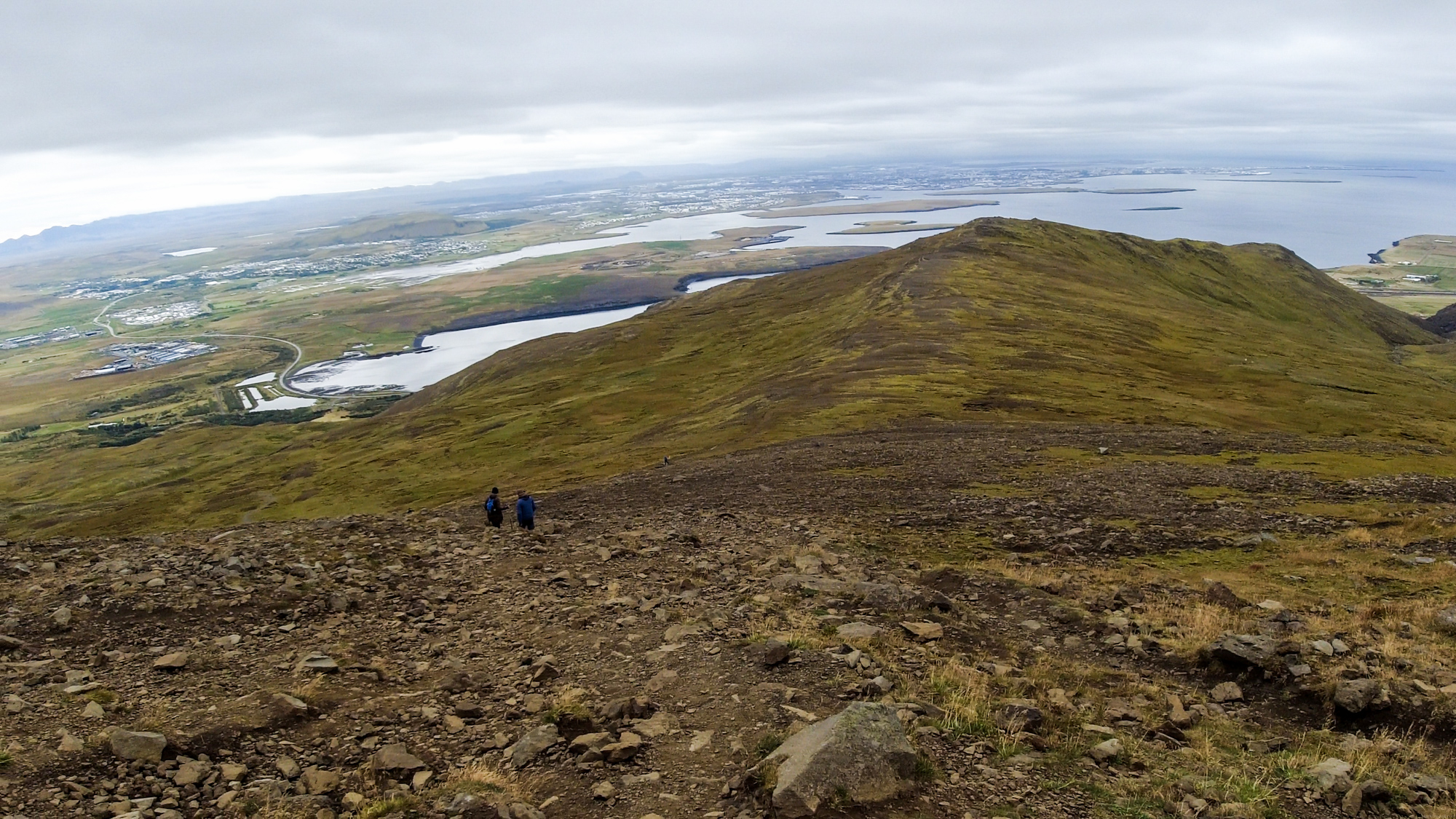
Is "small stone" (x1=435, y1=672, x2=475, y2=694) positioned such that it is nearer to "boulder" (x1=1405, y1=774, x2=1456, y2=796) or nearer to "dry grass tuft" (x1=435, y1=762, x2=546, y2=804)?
"dry grass tuft" (x1=435, y1=762, x2=546, y2=804)

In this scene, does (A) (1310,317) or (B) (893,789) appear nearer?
(B) (893,789)

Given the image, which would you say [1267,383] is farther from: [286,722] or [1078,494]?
[286,722]

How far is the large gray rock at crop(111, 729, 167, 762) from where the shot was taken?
1114 centimetres

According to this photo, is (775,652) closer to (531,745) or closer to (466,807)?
(531,745)

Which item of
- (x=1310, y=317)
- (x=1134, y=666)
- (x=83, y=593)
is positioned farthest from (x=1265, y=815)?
(x=1310, y=317)

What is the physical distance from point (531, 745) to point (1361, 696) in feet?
45.7

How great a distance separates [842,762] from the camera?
391 inches

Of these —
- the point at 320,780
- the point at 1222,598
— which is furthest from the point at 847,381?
the point at 320,780

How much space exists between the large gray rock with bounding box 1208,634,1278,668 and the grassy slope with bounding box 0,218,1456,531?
35.1 metres

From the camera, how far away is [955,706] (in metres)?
12.5

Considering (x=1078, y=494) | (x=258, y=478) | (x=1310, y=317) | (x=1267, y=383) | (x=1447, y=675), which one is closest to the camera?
(x=1447, y=675)

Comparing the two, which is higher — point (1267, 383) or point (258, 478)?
point (1267, 383)

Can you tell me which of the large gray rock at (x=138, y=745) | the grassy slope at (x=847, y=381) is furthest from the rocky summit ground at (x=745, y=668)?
the grassy slope at (x=847, y=381)

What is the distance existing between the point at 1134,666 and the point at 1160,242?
19380cm
